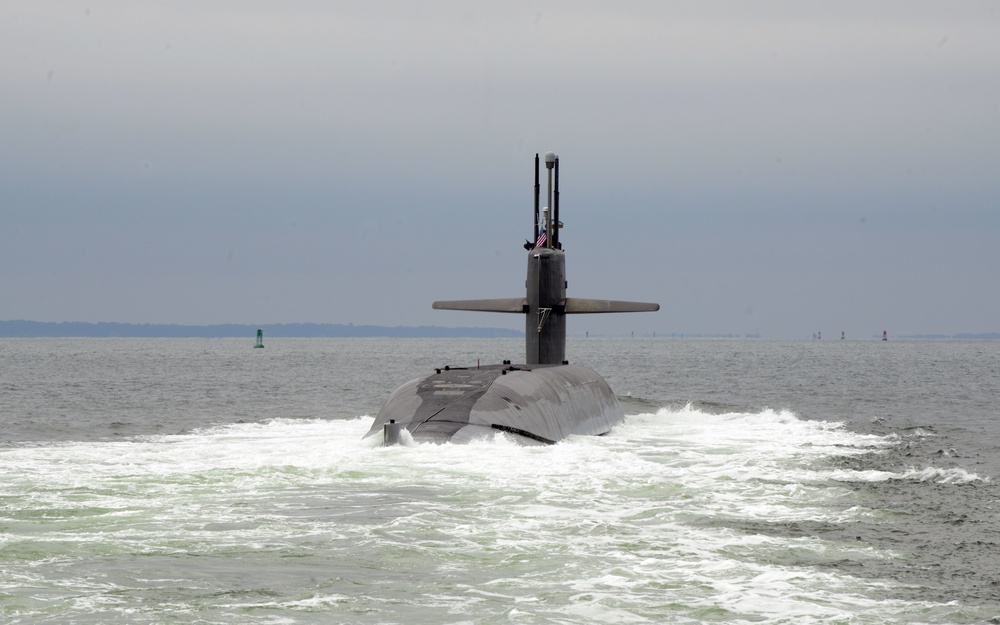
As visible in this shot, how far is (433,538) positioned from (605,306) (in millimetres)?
15406

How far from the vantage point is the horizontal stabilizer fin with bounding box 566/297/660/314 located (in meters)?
27.3

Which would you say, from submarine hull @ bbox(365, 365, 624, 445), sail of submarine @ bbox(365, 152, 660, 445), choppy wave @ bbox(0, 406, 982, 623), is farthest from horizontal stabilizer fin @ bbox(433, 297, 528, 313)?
choppy wave @ bbox(0, 406, 982, 623)

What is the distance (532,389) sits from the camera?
78.3ft

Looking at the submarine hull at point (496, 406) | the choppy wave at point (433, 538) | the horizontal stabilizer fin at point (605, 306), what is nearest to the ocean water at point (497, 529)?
the choppy wave at point (433, 538)

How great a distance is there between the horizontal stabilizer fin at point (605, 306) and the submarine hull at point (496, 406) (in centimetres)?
180

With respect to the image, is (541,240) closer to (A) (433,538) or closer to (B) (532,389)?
(B) (532,389)

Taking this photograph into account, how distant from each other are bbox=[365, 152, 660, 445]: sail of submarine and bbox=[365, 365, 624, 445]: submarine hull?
0.02 m

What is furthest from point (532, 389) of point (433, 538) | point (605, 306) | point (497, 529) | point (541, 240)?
point (433, 538)

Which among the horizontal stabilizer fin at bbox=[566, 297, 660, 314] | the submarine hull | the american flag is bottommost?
the submarine hull

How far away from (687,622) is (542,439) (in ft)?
40.7

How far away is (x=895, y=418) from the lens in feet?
118

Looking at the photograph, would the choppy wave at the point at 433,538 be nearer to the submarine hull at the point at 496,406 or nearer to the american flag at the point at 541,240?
the submarine hull at the point at 496,406

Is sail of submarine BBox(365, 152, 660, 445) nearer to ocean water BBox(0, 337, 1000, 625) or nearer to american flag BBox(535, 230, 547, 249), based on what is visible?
american flag BBox(535, 230, 547, 249)

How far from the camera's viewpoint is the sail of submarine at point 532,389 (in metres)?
21.3
